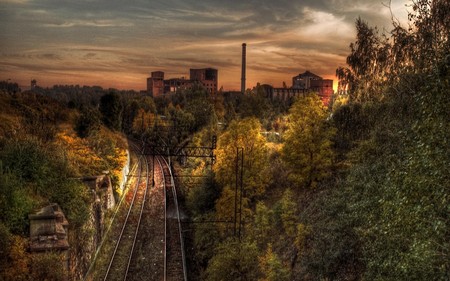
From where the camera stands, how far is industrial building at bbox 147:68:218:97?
5827 inches

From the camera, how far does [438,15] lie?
15.2 m

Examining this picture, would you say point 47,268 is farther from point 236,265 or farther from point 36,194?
point 236,265

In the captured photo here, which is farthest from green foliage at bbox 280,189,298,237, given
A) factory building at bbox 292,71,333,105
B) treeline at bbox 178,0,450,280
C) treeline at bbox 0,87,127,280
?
factory building at bbox 292,71,333,105

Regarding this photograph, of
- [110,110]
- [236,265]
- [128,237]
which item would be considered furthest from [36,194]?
[110,110]

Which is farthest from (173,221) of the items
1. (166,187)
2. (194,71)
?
(194,71)

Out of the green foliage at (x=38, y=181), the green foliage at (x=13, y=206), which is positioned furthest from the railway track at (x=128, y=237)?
the green foliage at (x=13, y=206)

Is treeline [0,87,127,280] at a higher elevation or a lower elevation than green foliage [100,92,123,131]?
lower

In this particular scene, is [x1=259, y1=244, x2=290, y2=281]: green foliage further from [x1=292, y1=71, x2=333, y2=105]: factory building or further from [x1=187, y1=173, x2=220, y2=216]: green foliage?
[x1=292, y1=71, x2=333, y2=105]: factory building

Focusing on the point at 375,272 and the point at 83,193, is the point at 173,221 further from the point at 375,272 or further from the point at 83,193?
the point at 375,272

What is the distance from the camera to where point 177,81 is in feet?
479

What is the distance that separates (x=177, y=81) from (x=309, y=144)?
128005mm

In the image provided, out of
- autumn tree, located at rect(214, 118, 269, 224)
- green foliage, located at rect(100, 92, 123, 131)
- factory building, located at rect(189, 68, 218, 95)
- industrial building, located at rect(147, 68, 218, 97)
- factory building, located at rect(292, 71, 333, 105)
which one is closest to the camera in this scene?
autumn tree, located at rect(214, 118, 269, 224)

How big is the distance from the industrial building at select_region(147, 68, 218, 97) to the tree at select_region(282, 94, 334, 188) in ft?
409

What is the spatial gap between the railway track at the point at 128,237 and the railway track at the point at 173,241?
2064mm
